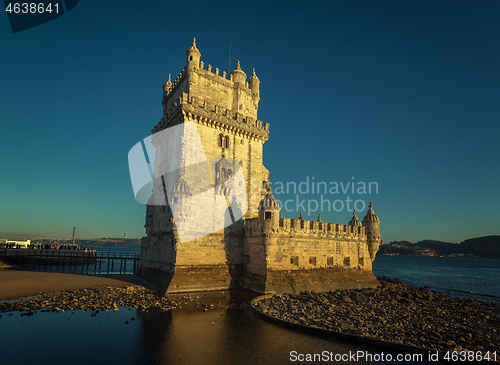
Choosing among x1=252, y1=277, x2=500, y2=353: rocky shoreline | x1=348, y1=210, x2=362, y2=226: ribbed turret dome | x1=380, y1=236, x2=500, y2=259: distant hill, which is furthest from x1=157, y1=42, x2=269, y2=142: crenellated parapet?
x1=380, y1=236, x2=500, y2=259: distant hill

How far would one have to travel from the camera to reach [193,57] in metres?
28.2

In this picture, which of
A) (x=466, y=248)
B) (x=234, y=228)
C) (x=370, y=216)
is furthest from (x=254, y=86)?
(x=466, y=248)

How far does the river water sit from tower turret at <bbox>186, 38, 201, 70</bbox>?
74.2ft

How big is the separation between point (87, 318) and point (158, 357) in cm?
761

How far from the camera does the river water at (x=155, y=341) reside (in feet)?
36.6

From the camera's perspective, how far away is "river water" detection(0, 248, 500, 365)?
1116cm

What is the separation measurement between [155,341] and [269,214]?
1449cm

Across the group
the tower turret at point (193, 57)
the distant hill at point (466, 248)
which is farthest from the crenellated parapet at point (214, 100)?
the distant hill at point (466, 248)

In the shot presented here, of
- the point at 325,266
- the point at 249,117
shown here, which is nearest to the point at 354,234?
the point at 325,266

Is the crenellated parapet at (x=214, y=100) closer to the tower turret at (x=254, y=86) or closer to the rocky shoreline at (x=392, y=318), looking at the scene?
the tower turret at (x=254, y=86)

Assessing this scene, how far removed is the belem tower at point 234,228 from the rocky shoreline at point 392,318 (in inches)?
131

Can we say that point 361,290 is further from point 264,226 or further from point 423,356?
point 423,356

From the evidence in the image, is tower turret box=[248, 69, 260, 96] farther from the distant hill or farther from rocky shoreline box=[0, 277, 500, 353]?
the distant hill

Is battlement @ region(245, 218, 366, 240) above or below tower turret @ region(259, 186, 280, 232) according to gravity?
below
